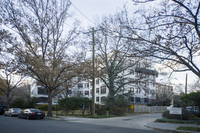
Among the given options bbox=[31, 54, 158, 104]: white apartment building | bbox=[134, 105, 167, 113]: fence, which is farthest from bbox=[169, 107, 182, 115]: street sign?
bbox=[134, 105, 167, 113]: fence

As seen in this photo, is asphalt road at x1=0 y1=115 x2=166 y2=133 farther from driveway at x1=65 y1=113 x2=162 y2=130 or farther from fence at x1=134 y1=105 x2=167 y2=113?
fence at x1=134 y1=105 x2=167 y2=113

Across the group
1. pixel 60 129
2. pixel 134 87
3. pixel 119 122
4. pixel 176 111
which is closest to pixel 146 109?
pixel 134 87

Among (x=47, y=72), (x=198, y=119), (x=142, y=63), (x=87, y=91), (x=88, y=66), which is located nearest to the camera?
(x=198, y=119)

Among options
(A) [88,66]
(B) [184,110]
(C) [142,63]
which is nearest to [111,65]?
(C) [142,63]

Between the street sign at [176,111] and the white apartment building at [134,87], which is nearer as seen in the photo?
the street sign at [176,111]

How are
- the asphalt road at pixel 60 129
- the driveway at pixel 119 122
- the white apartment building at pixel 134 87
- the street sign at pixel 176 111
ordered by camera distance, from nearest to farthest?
1. the asphalt road at pixel 60 129
2. the driveway at pixel 119 122
3. the street sign at pixel 176 111
4. the white apartment building at pixel 134 87

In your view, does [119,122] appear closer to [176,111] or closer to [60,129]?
[176,111]

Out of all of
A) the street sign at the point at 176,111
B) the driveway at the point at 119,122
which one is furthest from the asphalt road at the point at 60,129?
the street sign at the point at 176,111

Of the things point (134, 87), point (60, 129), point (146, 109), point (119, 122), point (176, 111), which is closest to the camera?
point (60, 129)

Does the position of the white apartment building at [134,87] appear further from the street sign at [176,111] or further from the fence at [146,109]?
the street sign at [176,111]

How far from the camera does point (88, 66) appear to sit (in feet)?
84.6

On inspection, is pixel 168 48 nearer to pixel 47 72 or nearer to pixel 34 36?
pixel 47 72

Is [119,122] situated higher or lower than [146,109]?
A: higher

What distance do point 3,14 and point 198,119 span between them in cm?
2265
